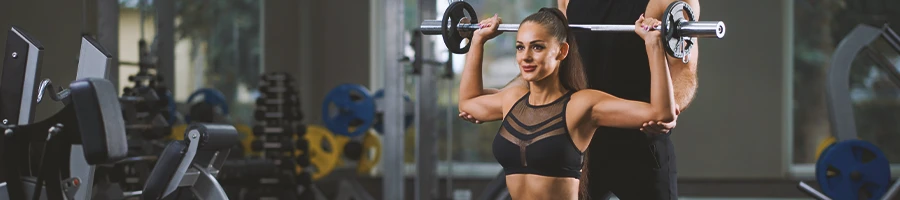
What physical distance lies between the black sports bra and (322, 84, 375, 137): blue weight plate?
4343 mm

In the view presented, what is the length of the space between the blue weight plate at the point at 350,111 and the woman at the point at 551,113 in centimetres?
434

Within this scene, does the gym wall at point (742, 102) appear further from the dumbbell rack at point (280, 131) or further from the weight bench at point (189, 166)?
the weight bench at point (189, 166)

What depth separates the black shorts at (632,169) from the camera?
1.93m

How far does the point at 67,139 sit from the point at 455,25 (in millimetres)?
979

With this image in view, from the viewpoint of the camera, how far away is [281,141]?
534 cm

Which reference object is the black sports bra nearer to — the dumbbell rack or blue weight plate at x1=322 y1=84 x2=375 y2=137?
the dumbbell rack

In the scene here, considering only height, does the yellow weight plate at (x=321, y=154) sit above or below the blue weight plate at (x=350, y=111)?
below

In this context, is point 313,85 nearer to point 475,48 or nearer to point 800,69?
point 800,69

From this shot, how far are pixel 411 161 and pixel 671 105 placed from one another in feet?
21.8

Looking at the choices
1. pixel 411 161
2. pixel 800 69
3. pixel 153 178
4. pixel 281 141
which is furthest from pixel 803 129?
pixel 153 178

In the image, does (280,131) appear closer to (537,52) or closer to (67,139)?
(67,139)

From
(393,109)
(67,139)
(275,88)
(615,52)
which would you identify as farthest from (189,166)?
(275,88)

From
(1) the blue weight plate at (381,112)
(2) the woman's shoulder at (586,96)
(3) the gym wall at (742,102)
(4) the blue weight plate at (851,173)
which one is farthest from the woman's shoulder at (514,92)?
(3) the gym wall at (742,102)

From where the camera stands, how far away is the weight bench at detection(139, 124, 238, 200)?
253cm
